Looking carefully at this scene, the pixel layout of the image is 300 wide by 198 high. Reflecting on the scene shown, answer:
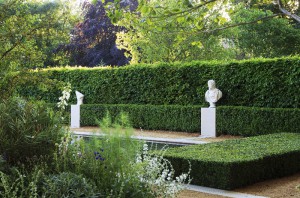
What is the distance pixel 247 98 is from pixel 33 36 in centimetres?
865

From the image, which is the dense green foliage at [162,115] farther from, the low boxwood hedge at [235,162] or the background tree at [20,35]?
the background tree at [20,35]

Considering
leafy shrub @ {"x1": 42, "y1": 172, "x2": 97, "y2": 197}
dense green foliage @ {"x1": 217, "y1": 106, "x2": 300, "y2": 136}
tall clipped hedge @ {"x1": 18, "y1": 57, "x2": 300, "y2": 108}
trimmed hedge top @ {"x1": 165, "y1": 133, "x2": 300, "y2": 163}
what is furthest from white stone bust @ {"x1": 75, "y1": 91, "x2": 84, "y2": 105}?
leafy shrub @ {"x1": 42, "y1": 172, "x2": 97, "y2": 197}

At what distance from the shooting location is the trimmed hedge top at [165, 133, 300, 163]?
6883 mm

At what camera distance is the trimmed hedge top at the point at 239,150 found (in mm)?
6883

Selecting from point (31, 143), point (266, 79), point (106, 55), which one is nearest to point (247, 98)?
point (266, 79)

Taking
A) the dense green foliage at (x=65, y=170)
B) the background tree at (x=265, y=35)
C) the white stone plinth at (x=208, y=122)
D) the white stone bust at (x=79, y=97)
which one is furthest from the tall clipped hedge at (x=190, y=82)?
the dense green foliage at (x=65, y=170)

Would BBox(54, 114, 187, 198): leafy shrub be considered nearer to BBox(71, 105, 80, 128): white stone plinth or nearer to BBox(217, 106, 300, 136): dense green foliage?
BBox(217, 106, 300, 136): dense green foliage

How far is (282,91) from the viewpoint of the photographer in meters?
12.8

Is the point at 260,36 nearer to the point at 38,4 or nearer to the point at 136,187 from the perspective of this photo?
the point at 38,4

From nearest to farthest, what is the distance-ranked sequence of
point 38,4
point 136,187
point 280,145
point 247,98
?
point 136,187, point 280,145, point 247,98, point 38,4

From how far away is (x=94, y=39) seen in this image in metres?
30.2

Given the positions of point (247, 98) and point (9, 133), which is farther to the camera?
point (247, 98)

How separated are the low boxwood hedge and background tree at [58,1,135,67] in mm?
21991

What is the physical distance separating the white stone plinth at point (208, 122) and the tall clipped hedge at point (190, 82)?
725 mm
